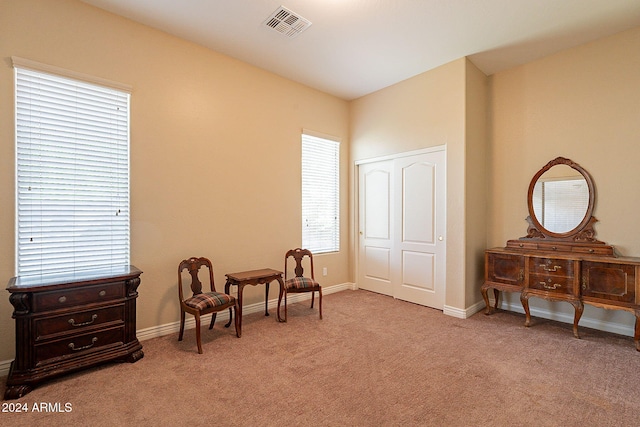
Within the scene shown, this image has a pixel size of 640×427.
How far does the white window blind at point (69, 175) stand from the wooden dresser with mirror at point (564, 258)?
14.2 ft

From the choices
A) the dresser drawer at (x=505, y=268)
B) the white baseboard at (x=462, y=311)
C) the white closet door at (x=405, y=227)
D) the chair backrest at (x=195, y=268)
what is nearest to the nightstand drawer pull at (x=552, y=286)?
the dresser drawer at (x=505, y=268)

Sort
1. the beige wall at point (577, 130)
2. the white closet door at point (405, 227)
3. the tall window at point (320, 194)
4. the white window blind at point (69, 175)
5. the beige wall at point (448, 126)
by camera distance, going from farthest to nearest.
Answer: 1. the tall window at point (320, 194)
2. the white closet door at point (405, 227)
3. the beige wall at point (448, 126)
4. the beige wall at point (577, 130)
5. the white window blind at point (69, 175)

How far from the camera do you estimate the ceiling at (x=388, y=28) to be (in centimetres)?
281

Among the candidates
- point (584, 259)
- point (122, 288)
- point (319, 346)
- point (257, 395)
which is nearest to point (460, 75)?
point (584, 259)

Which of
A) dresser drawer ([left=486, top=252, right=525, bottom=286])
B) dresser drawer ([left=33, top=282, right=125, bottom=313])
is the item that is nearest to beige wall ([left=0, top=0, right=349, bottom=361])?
dresser drawer ([left=33, top=282, right=125, bottom=313])

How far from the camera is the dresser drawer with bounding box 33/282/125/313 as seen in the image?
7.39ft

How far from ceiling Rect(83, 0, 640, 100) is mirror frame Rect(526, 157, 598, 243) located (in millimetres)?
1400

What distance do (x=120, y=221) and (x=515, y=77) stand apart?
16.7ft

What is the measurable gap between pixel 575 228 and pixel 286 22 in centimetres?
400

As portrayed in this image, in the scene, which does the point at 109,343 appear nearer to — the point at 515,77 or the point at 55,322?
the point at 55,322

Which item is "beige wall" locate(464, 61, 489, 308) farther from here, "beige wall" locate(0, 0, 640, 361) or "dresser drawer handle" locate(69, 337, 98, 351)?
"dresser drawer handle" locate(69, 337, 98, 351)

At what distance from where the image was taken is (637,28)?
3.15 m

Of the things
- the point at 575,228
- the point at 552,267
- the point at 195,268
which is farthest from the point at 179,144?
the point at 575,228

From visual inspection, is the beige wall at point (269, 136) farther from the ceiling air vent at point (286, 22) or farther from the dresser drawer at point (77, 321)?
the ceiling air vent at point (286, 22)
